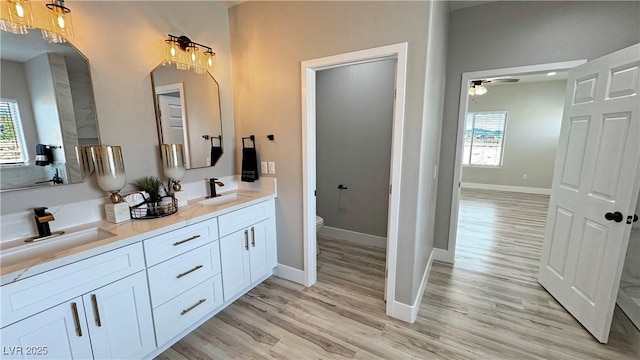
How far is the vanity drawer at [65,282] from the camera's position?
1090 mm

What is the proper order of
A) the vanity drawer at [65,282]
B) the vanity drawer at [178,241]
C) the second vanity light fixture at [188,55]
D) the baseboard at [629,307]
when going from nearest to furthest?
the vanity drawer at [65,282] < the vanity drawer at [178,241] < the baseboard at [629,307] < the second vanity light fixture at [188,55]

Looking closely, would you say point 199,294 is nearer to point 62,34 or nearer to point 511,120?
point 62,34

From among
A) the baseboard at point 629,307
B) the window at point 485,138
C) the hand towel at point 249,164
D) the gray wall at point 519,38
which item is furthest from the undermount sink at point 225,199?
the window at point 485,138

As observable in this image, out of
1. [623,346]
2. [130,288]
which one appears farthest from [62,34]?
[623,346]

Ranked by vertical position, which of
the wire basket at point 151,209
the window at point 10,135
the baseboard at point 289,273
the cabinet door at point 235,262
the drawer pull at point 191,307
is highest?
the window at point 10,135

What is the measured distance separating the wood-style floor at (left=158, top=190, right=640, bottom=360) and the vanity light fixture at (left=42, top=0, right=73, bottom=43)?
2134 millimetres

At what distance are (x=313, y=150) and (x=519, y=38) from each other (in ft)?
7.44

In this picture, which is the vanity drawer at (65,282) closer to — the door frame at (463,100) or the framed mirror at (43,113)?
the framed mirror at (43,113)

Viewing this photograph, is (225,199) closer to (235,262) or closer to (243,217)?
(243,217)

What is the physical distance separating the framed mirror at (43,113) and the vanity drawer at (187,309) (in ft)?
3.39

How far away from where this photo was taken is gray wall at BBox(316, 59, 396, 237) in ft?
10.5

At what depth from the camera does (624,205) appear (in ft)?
5.50

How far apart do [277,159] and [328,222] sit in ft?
5.55

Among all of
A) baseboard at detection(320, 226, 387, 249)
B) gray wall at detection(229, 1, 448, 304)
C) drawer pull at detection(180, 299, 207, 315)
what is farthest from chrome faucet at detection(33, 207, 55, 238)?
baseboard at detection(320, 226, 387, 249)
